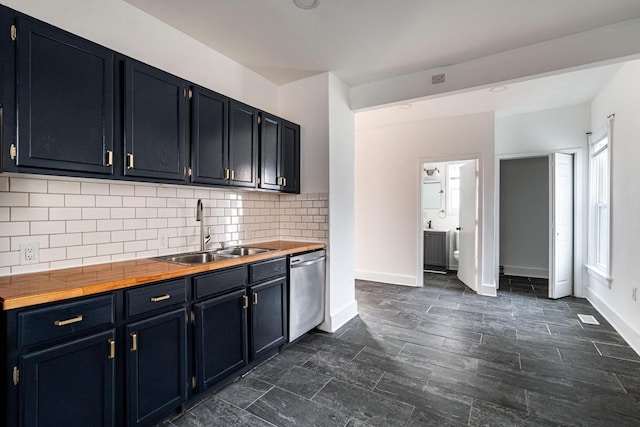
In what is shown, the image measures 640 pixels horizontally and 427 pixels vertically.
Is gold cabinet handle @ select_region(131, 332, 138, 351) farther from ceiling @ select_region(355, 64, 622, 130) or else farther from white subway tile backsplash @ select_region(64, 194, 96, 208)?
ceiling @ select_region(355, 64, 622, 130)

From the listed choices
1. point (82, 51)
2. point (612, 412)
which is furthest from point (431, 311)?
point (82, 51)

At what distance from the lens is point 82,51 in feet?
5.47

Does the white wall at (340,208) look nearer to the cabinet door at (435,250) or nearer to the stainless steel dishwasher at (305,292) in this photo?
the stainless steel dishwasher at (305,292)

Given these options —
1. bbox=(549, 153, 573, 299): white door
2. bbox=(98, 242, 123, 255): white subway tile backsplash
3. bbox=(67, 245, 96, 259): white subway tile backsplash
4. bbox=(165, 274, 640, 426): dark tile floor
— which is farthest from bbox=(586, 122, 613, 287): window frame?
bbox=(67, 245, 96, 259): white subway tile backsplash

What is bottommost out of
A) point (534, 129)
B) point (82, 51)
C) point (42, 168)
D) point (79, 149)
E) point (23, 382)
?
point (23, 382)

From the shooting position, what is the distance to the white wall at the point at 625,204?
294 centimetres

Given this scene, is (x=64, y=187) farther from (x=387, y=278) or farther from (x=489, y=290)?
(x=489, y=290)

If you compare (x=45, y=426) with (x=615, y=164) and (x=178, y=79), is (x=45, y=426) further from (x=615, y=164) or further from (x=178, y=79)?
(x=615, y=164)

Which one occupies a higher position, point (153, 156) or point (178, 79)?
point (178, 79)

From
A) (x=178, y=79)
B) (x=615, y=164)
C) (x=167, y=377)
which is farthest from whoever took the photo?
(x=615, y=164)

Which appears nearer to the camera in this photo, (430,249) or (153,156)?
(153,156)

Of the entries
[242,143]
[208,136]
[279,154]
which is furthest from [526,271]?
[208,136]

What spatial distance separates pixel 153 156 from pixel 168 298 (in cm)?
93

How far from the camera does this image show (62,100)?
5.23ft
